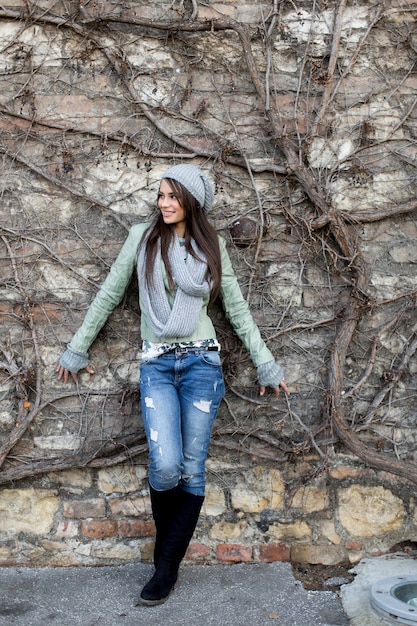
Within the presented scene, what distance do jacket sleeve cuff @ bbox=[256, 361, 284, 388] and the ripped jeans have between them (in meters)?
0.24

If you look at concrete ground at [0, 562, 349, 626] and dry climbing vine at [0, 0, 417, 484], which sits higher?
dry climbing vine at [0, 0, 417, 484]

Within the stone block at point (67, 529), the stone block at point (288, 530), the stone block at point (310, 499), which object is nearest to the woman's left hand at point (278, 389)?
the stone block at point (310, 499)

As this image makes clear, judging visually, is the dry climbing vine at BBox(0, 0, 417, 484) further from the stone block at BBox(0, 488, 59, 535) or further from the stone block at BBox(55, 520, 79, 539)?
the stone block at BBox(55, 520, 79, 539)

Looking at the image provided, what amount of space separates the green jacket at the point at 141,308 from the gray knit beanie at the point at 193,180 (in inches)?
9.0

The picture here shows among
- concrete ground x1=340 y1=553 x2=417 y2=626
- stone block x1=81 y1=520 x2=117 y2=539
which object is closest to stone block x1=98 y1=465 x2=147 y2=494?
stone block x1=81 y1=520 x2=117 y2=539

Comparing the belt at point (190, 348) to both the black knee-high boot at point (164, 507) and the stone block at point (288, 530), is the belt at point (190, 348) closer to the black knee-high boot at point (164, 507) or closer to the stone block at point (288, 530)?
the black knee-high boot at point (164, 507)

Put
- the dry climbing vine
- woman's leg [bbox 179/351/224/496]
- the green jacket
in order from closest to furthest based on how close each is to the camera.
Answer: woman's leg [bbox 179/351/224/496]
the green jacket
the dry climbing vine

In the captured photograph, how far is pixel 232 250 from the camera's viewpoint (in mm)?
3158

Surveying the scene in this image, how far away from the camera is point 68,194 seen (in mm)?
3129

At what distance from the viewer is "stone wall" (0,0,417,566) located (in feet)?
10.2

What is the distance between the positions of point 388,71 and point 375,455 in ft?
5.67

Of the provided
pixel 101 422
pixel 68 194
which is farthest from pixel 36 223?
pixel 101 422

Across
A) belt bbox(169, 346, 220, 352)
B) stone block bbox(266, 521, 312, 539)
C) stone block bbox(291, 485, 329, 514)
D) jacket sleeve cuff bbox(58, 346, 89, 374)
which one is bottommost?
stone block bbox(266, 521, 312, 539)

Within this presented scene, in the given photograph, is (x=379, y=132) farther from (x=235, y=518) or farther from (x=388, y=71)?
(x=235, y=518)
